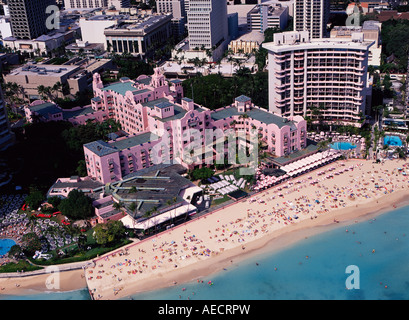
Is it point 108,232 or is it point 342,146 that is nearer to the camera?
point 108,232

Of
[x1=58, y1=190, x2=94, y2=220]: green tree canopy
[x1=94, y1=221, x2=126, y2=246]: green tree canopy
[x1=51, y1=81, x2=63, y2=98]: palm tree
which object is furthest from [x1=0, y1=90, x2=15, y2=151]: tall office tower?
[x1=94, y1=221, x2=126, y2=246]: green tree canopy

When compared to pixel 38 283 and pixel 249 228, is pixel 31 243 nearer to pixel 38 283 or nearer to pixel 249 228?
pixel 38 283

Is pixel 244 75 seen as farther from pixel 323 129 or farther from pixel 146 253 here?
pixel 146 253

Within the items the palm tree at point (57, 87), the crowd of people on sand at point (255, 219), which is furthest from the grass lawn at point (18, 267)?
the palm tree at point (57, 87)

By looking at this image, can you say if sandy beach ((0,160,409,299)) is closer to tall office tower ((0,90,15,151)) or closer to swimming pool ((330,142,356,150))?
swimming pool ((330,142,356,150))

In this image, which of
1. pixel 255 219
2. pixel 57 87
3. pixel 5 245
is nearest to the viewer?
pixel 5 245

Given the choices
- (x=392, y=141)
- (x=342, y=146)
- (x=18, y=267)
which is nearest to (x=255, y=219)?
(x=342, y=146)
